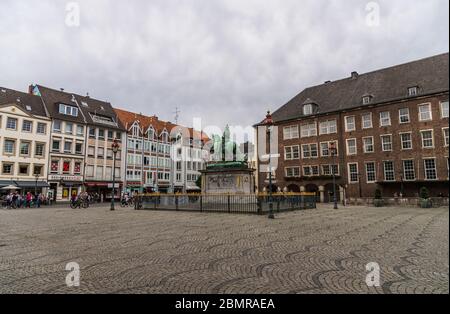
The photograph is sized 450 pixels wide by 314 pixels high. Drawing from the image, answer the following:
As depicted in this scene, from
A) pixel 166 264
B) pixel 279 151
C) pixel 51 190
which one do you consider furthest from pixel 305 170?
pixel 166 264

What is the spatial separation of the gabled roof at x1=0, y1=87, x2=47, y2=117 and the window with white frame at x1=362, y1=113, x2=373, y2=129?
47044 millimetres

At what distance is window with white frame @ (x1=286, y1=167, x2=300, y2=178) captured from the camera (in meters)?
49.5

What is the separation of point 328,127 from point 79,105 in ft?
139

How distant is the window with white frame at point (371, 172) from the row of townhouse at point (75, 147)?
3272cm

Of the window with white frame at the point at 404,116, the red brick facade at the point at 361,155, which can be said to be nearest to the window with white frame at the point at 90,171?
the red brick facade at the point at 361,155

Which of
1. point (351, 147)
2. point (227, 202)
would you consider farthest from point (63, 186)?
point (351, 147)

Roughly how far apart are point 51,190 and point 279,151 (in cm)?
3633

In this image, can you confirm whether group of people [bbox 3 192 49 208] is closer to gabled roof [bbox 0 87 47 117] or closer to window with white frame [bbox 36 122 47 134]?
window with white frame [bbox 36 122 47 134]

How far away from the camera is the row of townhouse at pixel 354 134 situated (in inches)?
1400

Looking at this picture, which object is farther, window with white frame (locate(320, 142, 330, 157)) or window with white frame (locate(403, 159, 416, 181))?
window with white frame (locate(320, 142, 330, 157))

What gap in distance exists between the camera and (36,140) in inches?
1699

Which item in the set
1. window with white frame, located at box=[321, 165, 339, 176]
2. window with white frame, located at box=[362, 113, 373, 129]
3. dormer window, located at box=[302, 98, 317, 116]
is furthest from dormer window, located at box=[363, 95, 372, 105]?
window with white frame, located at box=[321, 165, 339, 176]

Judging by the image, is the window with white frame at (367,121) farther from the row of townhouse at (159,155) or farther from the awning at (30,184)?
the awning at (30,184)
